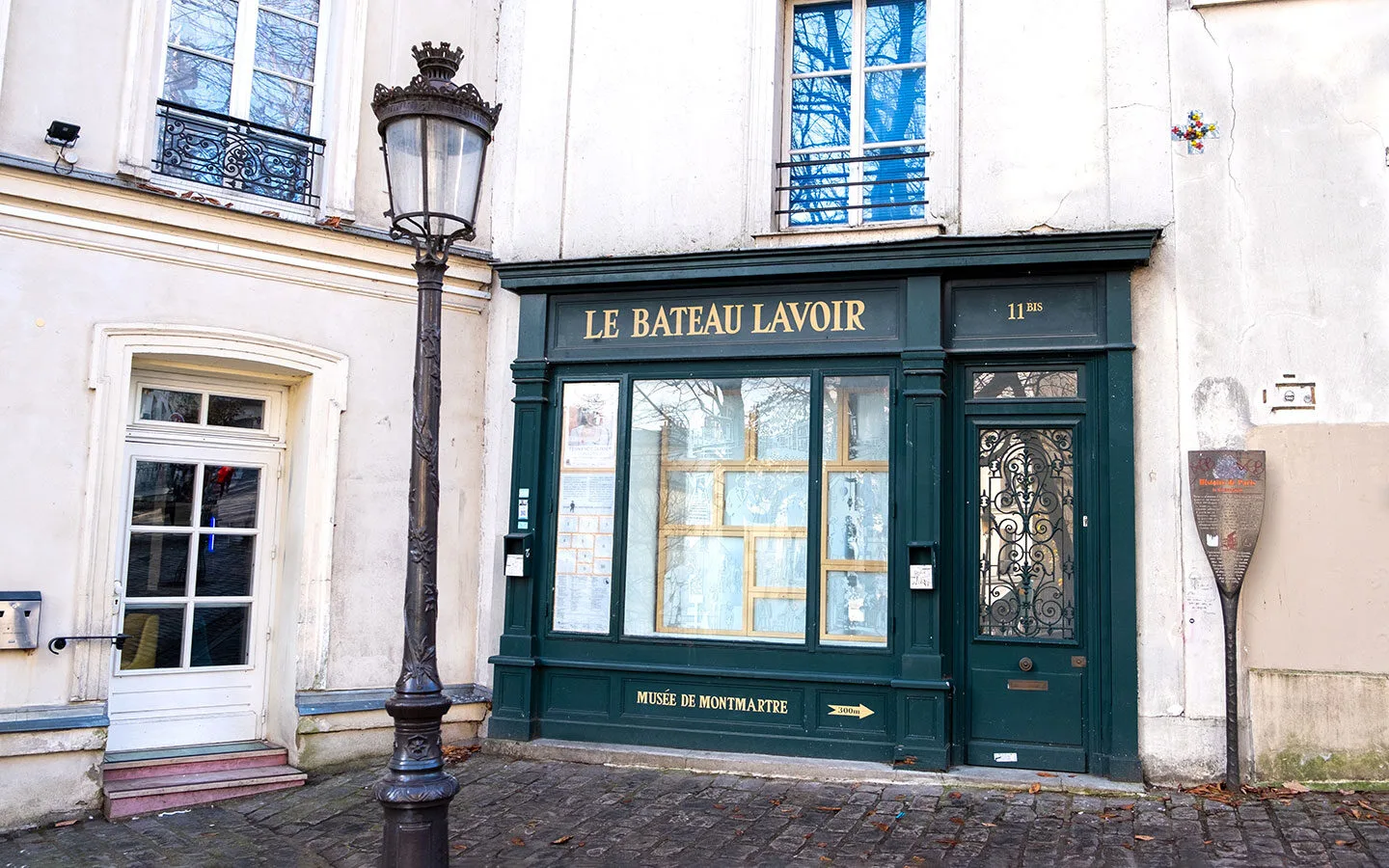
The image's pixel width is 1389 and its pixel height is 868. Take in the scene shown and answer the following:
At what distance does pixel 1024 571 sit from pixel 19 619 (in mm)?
5620

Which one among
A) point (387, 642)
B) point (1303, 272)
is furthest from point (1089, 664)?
point (387, 642)

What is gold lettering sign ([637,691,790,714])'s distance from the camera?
22.7 ft

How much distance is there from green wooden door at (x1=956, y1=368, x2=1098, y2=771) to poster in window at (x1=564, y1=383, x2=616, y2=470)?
2307 mm

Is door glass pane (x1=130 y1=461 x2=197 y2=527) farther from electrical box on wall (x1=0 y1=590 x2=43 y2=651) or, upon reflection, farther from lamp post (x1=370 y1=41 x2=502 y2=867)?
lamp post (x1=370 y1=41 x2=502 y2=867)

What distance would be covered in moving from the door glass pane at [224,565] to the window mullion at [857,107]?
445 cm

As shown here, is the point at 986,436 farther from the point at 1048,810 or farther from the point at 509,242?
the point at 509,242

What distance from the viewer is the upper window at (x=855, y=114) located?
7.31 m

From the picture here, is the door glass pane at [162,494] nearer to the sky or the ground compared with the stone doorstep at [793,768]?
nearer to the sky

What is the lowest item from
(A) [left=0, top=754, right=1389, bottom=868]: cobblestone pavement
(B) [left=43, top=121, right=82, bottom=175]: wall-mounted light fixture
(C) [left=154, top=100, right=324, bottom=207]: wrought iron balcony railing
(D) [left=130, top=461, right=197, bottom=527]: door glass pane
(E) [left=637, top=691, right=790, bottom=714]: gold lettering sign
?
A: (A) [left=0, top=754, right=1389, bottom=868]: cobblestone pavement

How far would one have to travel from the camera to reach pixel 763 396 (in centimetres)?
730

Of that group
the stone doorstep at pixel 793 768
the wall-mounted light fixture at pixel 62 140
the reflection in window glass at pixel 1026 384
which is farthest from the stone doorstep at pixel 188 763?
the reflection in window glass at pixel 1026 384

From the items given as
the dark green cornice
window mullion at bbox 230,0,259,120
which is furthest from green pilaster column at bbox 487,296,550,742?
window mullion at bbox 230,0,259,120

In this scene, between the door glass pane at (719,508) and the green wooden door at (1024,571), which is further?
the door glass pane at (719,508)

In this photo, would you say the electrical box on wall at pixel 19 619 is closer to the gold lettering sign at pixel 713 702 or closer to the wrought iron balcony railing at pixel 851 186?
the gold lettering sign at pixel 713 702
